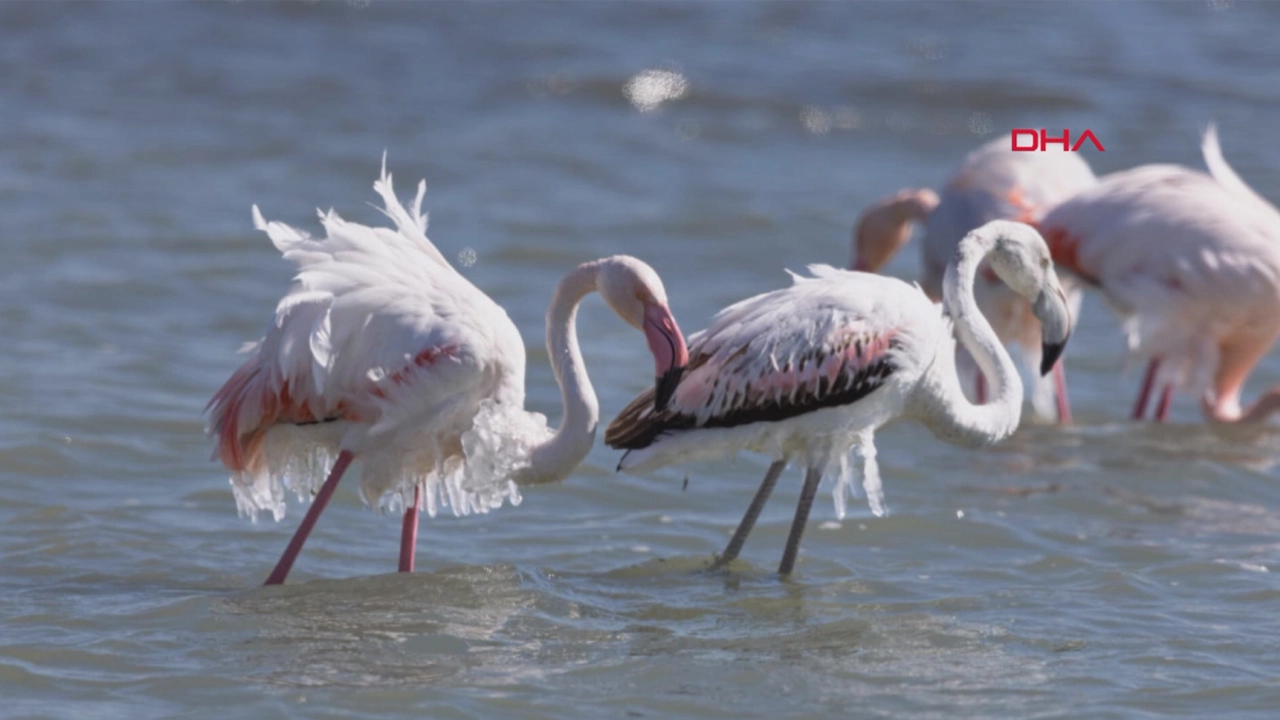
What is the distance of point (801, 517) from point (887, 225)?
392cm

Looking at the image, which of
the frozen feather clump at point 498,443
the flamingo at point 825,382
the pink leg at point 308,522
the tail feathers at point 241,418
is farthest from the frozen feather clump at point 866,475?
the tail feathers at point 241,418

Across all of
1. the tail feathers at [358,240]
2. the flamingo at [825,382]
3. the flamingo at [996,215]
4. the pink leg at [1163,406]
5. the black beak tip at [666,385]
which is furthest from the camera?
the flamingo at [996,215]

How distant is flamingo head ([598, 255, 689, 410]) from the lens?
5352 millimetres

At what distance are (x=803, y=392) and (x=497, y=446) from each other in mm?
945

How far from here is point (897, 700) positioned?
4.82 m

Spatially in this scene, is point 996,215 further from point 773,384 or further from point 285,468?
point 285,468

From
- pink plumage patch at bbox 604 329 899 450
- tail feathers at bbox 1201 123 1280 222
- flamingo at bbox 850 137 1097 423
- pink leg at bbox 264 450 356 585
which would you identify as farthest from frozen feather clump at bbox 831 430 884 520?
tail feathers at bbox 1201 123 1280 222

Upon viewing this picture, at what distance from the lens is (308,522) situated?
5691 millimetres

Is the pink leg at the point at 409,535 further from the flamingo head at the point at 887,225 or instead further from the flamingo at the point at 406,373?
the flamingo head at the point at 887,225

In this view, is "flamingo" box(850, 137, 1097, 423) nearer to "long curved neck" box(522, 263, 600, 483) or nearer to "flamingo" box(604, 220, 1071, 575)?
"flamingo" box(604, 220, 1071, 575)

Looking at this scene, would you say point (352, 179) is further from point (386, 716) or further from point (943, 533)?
point (386, 716)

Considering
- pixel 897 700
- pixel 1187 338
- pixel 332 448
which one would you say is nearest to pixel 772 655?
pixel 897 700

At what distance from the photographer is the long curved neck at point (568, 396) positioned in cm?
553

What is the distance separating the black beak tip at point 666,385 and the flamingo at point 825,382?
0.26 feet
